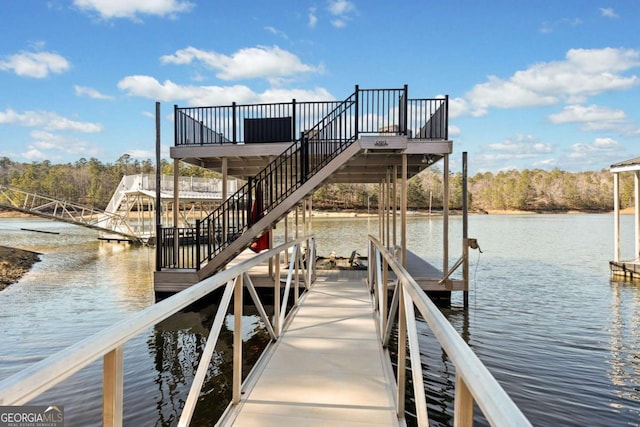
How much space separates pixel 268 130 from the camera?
37.4ft

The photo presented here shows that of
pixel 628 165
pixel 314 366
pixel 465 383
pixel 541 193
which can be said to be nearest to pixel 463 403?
pixel 465 383

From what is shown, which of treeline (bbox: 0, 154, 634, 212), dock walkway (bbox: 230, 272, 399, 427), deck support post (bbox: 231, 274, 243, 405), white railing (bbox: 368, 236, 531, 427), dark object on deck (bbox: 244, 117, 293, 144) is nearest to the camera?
white railing (bbox: 368, 236, 531, 427)

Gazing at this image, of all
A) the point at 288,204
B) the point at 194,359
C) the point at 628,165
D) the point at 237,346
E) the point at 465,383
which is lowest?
the point at 194,359

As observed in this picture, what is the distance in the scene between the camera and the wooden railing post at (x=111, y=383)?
5.82ft

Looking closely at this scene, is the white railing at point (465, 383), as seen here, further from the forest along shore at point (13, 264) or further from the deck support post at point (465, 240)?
the forest along shore at point (13, 264)

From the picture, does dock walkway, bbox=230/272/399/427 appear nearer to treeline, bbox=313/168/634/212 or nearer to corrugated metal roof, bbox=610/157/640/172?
corrugated metal roof, bbox=610/157/640/172

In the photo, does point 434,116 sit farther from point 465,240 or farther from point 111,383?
point 111,383

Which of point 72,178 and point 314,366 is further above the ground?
point 72,178

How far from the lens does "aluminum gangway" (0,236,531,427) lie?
4.51ft

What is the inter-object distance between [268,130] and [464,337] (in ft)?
21.9

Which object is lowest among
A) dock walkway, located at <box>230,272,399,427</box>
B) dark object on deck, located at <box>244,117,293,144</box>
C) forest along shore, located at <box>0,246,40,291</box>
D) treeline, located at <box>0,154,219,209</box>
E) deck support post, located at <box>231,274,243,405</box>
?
forest along shore, located at <box>0,246,40,291</box>

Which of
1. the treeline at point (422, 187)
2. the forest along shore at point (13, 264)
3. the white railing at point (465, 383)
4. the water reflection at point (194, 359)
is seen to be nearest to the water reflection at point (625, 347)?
the white railing at point (465, 383)

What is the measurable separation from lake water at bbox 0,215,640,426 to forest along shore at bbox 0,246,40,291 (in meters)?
0.63
